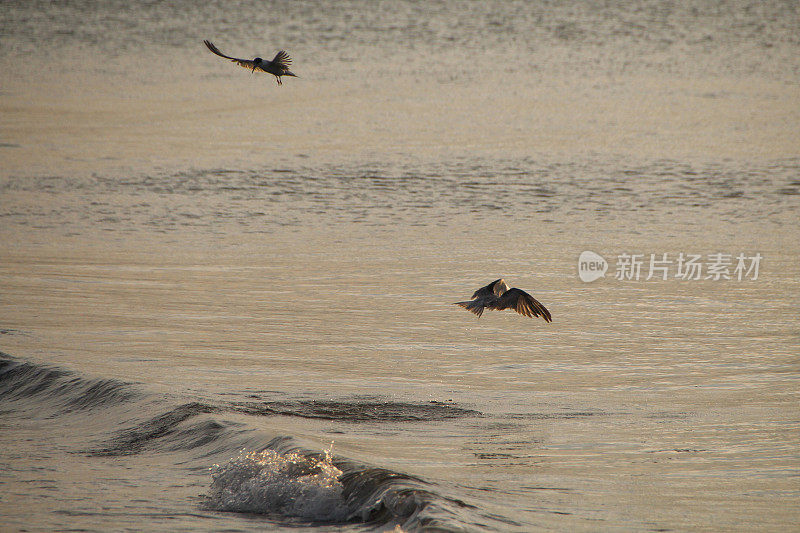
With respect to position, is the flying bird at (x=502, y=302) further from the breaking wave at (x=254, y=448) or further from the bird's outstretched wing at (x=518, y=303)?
the breaking wave at (x=254, y=448)

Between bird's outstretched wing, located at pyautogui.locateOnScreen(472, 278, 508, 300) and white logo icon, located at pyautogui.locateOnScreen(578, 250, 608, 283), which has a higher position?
white logo icon, located at pyautogui.locateOnScreen(578, 250, 608, 283)

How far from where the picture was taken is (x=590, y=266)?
47.5 ft

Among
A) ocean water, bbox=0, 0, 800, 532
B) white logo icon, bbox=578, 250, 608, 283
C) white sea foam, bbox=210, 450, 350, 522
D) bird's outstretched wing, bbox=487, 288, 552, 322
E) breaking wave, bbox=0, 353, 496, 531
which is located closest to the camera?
breaking wave, bbox=0, 353, 496, 531

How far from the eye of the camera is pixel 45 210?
56.0 feet

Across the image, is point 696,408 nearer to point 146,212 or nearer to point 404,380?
point 404,380

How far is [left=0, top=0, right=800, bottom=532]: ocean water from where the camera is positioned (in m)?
8.27

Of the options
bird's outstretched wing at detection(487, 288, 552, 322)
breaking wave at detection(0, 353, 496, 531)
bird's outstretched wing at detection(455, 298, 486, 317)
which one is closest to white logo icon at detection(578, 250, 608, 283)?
bird's outstretched wing at detection(487, 288, 552, 322)

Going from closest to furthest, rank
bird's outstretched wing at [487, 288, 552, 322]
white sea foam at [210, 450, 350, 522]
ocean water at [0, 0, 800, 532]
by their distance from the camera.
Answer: white sea foam at [210, 450, 350, 522] → ocean water at [0, 0, 800, 532] → bird's outstretched wing at [487, 288, 552, 322]

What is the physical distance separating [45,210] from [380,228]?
5.00m

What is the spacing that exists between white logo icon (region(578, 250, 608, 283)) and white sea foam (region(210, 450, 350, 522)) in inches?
247

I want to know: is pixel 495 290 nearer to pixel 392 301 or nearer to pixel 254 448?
pixel 254 448

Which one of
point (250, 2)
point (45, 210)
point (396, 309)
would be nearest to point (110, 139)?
point (45, 210)

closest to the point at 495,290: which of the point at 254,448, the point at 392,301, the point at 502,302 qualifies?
the point at 502,302

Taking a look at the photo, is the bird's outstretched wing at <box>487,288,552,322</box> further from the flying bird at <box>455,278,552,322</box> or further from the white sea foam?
the white sea foam
